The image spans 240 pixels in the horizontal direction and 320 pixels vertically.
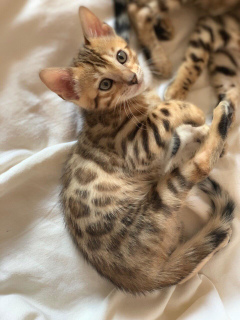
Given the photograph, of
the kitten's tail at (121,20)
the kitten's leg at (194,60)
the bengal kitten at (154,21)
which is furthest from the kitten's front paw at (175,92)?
the kitten's tail at (121,20)

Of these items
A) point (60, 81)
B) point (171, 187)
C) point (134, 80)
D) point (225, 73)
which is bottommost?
point (171, 187)

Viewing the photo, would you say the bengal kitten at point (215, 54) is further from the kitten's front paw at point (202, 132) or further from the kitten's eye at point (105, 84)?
the kitten's eye at point (105, 84)

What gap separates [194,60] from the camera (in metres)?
1.57

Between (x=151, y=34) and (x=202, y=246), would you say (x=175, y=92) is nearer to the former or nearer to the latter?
(x=151, y=34)

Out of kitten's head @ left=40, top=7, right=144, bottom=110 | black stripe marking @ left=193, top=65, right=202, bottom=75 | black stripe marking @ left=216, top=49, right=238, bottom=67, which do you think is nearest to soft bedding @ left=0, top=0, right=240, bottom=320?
black stripe marking @ left=193, top=65, right=202, bottom=75

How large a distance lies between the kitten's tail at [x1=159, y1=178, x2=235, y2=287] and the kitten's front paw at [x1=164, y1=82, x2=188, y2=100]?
490 mm

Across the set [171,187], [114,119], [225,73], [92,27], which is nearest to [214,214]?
[171,187]

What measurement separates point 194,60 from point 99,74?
0.58 metres

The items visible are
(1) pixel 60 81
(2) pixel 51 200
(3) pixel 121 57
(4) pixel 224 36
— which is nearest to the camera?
(1) pixel 60 81

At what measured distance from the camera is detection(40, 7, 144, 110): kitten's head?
4.09 ft

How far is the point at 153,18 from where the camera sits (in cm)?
158

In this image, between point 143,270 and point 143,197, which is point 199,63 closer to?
point 143,197

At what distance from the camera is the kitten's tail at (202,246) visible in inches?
49.1

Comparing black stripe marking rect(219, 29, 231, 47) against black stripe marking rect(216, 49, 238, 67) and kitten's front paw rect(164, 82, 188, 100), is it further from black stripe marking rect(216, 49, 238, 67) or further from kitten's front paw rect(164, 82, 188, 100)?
kitten's front paw rect(164, 82, 188, 100)
